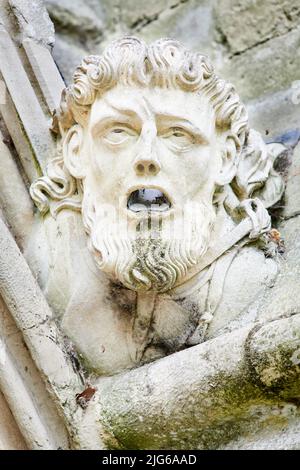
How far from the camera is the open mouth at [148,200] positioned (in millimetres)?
2490

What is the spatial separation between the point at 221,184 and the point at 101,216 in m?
0.27

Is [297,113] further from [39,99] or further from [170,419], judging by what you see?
[170,419]

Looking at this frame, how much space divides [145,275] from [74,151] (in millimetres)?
337

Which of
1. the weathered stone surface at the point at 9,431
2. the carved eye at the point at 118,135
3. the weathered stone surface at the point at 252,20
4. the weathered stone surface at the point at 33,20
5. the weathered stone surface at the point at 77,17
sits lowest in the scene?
the weathered stone surface at the point at 9,431

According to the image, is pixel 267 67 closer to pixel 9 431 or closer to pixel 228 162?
pixel 228 162

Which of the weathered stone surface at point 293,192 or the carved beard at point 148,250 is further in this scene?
the weathered stone surface at point 293,192

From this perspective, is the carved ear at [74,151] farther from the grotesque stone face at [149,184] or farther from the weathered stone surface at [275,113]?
the weathered stone surface at [275,113]

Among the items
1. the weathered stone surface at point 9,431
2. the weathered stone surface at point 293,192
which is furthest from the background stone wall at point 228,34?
the weathered stone surface at point 9,431

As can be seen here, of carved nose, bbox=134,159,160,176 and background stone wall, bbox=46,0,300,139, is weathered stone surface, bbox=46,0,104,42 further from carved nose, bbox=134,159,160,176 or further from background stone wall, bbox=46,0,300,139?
carved nose, bbox=134,159,160,176

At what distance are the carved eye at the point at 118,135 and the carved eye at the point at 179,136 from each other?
0.07m

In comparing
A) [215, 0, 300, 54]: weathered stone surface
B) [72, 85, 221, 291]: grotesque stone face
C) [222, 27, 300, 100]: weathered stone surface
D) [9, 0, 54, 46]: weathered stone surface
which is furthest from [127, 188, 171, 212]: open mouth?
[215, 0, 300, 54]: weathered stone surface

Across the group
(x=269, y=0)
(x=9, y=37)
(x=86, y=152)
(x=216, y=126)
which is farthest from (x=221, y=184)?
(x=269, y=0)

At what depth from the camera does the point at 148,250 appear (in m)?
2.47

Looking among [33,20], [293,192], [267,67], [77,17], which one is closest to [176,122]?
[293,192]
